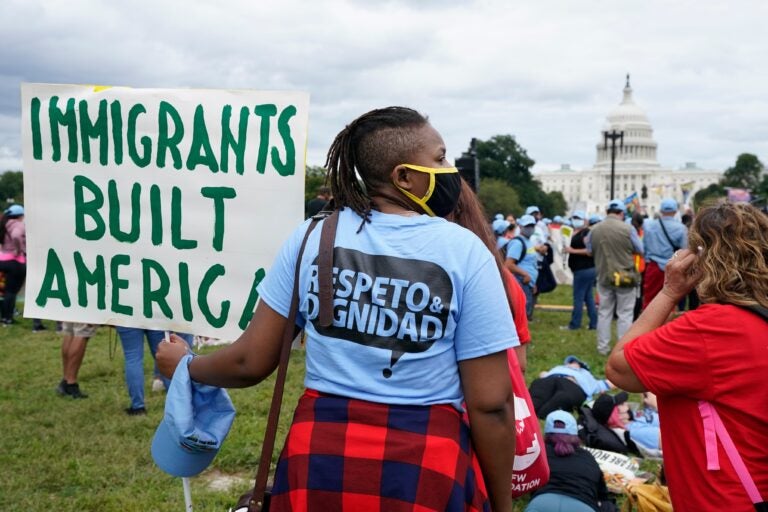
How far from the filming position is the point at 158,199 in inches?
137

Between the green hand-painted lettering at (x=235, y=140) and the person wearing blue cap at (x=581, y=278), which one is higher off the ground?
the green hand-painted lettering at (x=235, y=140)

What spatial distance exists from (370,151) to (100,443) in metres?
4.40

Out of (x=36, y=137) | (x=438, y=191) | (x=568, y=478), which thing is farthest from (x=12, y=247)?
(x=438, y=191)

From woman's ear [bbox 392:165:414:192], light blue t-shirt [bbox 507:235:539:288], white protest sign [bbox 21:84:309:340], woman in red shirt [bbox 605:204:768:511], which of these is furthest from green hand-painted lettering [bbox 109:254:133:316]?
light blue t-shirt [bbox 507:235:539:288]

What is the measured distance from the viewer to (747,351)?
254 centimetres

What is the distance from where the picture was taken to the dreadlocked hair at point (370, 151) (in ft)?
7.07

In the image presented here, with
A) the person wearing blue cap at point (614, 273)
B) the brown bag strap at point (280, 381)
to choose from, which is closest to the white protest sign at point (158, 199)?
the brown bag strap at point (280, 381)

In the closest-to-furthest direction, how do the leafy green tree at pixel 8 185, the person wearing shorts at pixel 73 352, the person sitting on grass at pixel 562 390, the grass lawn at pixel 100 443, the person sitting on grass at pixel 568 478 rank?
the person sitting on grass at pixel 568 478 → the grass lawn at pixel 100 443 → the person sitting on grass at pixel 562 390 → the person wearing shorts at pixel 73 352 → the leafy green tree at pixel 8 185

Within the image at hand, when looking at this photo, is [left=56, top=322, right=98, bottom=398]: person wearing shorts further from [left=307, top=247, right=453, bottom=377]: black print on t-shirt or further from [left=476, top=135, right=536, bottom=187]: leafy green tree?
[left=476, top=135, right=536, bottom=187]: leafy green tree

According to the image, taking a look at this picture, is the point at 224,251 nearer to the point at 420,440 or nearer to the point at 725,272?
the point at 420,440

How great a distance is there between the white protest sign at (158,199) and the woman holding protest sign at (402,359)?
1.19 metres

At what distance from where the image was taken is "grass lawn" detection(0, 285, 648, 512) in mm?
4621

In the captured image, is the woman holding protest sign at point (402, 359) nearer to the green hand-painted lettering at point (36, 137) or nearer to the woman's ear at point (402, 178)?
the woman's ear at point (402, 178)

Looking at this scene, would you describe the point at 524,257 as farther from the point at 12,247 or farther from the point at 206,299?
the point at 12,247
